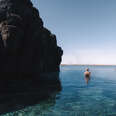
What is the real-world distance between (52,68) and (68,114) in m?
33.3

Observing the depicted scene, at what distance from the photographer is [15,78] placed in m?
25.7

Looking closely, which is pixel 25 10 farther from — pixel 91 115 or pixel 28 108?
pixel 91 115

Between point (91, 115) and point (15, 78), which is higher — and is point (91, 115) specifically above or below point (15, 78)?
below

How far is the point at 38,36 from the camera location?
92.1ft

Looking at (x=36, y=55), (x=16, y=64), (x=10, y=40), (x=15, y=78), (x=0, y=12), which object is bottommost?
(x=15, y=78)

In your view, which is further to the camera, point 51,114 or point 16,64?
point 16,64

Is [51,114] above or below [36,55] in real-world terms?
below

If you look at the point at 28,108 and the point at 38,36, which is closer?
the point at 28,108

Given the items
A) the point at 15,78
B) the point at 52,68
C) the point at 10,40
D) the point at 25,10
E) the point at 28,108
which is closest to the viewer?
the point at 28,108

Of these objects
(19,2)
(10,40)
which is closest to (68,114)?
(10,40)

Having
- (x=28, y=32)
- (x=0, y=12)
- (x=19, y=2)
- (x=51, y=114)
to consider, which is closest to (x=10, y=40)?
(x=28, y=32)

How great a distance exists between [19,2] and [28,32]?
9.38 metres

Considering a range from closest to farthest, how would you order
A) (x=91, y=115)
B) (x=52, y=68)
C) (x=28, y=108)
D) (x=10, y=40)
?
(x=91, y=115) < (x=28, y=108) < (x=10, y=40) < (x=52, y=68)

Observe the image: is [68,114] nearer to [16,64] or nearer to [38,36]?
[16,64]
